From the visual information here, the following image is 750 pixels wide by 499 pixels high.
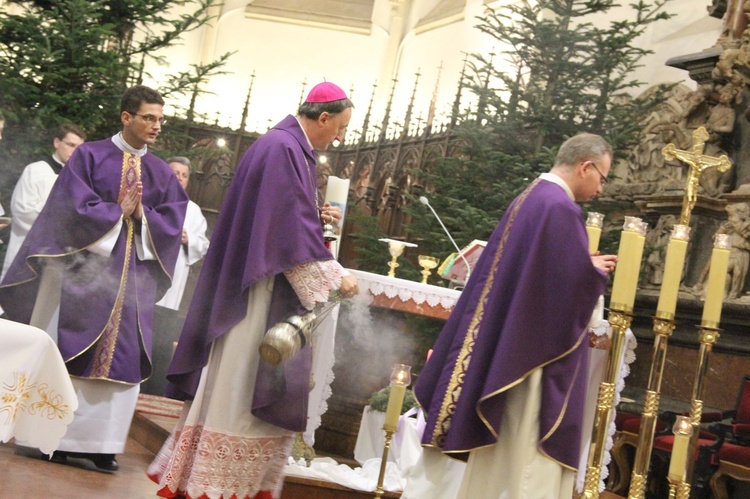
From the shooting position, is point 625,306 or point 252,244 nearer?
point 252,244

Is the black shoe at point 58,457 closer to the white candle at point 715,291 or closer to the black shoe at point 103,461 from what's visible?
the black shoe at point 103,461

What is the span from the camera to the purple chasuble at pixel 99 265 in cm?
469

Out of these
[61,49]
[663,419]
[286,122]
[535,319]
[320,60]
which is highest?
[320,60]

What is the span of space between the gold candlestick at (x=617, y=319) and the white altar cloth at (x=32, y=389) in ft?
6.68

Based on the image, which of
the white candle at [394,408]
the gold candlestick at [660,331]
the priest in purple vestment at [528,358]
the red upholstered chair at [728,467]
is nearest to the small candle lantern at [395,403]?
the white candle at [394,408]

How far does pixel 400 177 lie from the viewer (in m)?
12.7

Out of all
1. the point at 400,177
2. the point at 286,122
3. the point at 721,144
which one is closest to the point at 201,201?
the point at 400,177

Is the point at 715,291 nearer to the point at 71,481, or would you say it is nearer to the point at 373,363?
the point at 71,481

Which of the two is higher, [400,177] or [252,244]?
[400,177]

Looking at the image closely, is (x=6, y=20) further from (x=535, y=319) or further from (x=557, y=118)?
(x=535, y=319)

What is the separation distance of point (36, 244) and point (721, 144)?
220 inches

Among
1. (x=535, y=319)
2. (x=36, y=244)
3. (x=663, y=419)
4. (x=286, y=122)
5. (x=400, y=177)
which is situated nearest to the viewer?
(x=535, y=319)

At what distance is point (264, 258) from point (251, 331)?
0.28m

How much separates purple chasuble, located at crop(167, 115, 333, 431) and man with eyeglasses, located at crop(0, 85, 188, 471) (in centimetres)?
122
